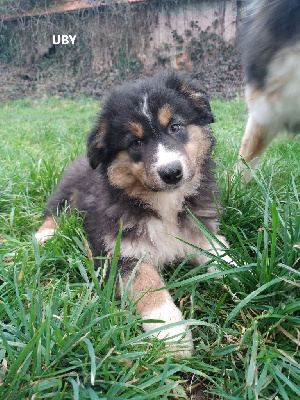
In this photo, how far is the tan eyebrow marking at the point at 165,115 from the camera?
92.7 inches

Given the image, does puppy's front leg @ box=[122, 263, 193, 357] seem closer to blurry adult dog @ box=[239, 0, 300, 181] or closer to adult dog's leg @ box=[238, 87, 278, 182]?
adult dog's leg @ box=[238, 87, 278, 182]

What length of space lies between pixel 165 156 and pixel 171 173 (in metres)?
0.12

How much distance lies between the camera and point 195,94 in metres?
2.57

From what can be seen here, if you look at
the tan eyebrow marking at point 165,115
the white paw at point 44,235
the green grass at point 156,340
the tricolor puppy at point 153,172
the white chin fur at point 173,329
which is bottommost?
the white paw at point 44,235

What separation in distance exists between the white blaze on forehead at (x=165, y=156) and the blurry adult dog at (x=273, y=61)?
28.9 inches

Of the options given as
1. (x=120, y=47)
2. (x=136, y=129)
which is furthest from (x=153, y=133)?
(x=120, y=47)

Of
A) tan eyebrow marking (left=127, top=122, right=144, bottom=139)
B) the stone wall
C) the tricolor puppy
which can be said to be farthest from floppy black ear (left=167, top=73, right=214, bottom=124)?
the stone wall

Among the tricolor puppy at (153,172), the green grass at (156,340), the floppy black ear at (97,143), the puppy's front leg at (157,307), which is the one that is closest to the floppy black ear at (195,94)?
the tricolor puppy at (153,172)

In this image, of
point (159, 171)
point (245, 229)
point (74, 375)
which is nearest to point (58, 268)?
point (159, 171)

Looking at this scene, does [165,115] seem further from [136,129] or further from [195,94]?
[195,94]

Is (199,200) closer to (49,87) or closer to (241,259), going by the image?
(241,259)

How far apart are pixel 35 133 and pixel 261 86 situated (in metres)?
5.03

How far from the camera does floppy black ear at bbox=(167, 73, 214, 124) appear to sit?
258cm

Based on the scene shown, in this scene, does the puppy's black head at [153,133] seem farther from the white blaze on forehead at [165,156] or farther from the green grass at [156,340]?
the green grass at [156,340]
